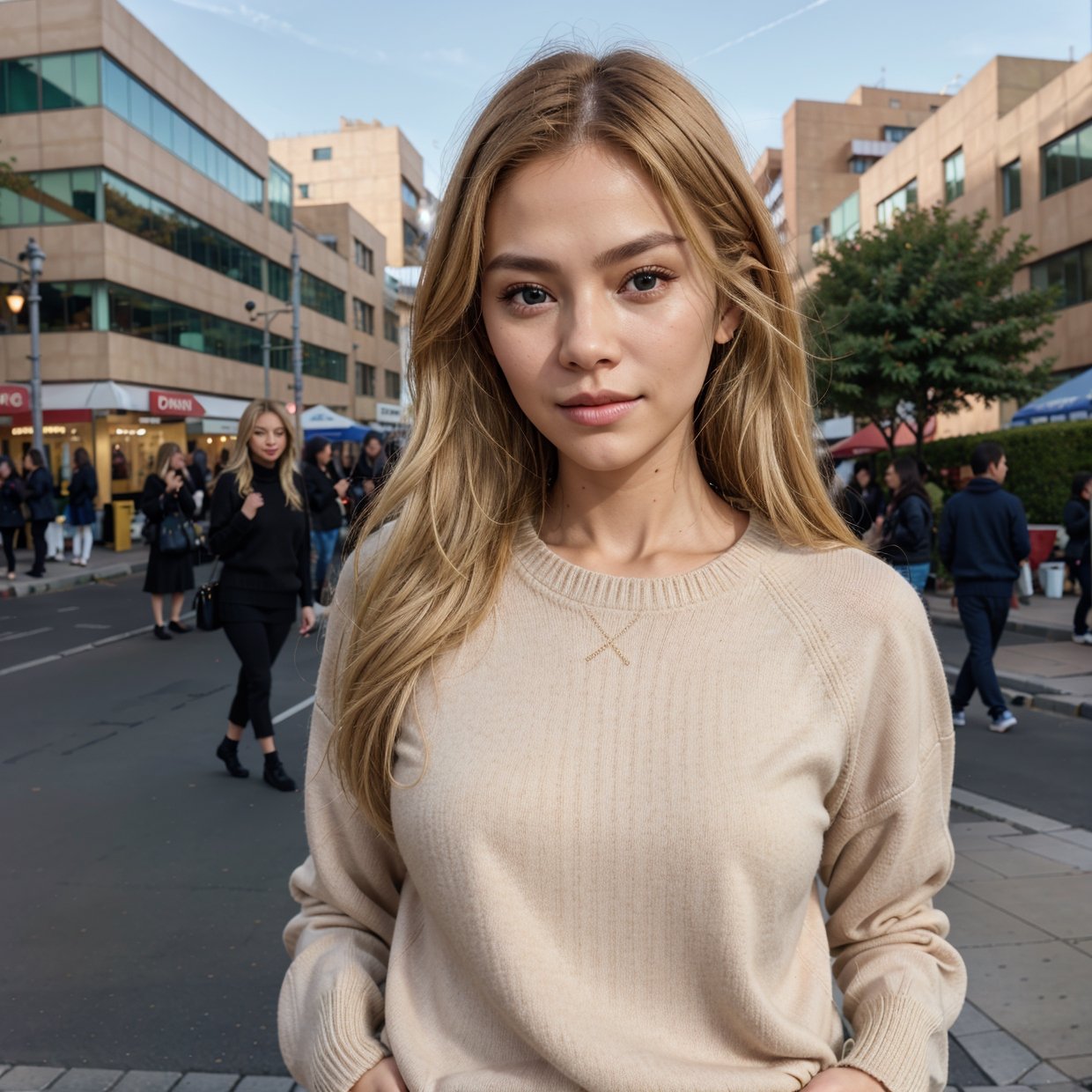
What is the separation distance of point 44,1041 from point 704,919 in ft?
10.3

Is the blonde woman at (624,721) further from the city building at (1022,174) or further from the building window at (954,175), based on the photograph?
the building window at (954,175)

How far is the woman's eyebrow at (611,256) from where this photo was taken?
1.49m

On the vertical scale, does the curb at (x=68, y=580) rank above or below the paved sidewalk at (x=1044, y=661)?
above

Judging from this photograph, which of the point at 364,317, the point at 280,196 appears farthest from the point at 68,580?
the point at 364,317

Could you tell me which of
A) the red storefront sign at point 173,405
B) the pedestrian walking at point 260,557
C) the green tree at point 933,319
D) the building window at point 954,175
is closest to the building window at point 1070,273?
the green tree at point 933,319

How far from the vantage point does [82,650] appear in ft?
39.3

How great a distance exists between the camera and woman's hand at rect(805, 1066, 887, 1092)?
4.62 feet

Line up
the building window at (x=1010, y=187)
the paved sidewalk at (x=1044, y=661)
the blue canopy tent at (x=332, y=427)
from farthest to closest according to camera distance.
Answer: the blue canopy tent at (x=332, y=427), the building window at (x=1010, y=187), the paved sidewalk at (x=1044, y=661)

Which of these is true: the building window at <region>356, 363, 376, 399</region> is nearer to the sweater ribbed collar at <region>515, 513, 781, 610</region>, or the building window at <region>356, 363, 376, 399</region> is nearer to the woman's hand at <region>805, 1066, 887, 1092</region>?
the sweater ribbed collar at <region>515, 513, 781, 610</region>

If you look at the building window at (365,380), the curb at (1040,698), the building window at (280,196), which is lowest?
the curb at (1040,698)

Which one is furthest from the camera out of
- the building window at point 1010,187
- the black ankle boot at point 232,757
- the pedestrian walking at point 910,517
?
the building window at point 1010,187

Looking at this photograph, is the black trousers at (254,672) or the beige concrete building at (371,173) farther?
the beige concrete building at (371,173)

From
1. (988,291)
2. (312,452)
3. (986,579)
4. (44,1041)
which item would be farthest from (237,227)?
(44,1041)

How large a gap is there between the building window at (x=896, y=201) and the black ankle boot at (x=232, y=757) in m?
35.7
